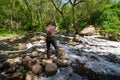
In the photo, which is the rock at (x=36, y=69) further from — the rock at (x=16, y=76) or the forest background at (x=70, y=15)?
the forest background at (x=70, y=15)

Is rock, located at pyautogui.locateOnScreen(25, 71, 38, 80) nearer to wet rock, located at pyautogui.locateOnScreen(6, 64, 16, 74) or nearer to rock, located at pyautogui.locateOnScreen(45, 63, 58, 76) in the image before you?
rock, located at pyautogui.locateOnScreen(45, 63, 58, 76)

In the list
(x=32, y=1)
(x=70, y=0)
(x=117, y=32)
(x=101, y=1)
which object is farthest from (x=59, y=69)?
(x=32, y=1)

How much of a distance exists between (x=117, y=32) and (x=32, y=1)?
26.0 meters

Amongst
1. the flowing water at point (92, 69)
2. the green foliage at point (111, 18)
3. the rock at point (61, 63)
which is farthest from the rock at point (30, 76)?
the green foliage at point (111, 18)

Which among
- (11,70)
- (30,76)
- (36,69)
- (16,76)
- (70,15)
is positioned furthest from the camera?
(70,15)

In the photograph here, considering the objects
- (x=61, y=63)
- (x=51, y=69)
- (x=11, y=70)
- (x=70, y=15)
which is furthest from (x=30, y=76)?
(x=70, y=15)

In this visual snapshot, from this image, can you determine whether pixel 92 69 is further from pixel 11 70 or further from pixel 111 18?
pixel 111 18

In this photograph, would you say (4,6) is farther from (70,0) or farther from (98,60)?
(98,60)

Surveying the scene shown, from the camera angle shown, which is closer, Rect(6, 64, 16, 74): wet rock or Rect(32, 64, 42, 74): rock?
Rect(32, 64, 42, 74): rock

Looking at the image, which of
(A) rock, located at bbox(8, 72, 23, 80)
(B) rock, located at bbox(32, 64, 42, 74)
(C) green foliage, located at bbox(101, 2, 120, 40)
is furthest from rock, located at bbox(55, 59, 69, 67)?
(C) green foliage, located at bbox(101, 2, 120, 40)

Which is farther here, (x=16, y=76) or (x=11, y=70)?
(x=11, y=70)

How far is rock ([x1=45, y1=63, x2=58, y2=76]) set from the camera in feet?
45.5

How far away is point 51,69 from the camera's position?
14.0 m

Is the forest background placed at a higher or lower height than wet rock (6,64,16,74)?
higher
